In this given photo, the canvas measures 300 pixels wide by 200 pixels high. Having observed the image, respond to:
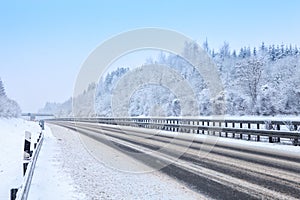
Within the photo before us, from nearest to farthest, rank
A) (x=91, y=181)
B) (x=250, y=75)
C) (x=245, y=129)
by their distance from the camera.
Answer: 1. (x=91, y=181)
2. (x=245, y=129)
3. (x=250, y=75)

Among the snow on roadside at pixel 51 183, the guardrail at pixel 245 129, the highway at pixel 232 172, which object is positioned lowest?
the snow on roadside at pixel 51 183

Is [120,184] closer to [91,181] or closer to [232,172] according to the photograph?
[91,181]

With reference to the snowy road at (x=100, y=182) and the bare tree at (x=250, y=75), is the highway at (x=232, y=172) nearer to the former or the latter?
the snowy road at (x=100, y=182)

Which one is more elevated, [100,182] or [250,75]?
[250,75]

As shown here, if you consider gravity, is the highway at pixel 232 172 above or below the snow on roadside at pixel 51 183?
above

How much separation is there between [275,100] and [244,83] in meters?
13.3

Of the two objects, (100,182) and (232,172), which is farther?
(232,172)

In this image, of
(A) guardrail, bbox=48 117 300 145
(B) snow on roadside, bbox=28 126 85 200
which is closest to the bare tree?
(A) guardrail, bbox=48 117 300 145

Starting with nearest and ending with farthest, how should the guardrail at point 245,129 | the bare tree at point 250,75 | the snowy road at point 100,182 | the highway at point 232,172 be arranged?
the highway at point 232,172 → the snowy road at point 100,182 → the guardrail at point 245,129 → the bare tree at point 250,75

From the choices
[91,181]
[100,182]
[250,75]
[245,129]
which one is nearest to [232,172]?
[100,182]

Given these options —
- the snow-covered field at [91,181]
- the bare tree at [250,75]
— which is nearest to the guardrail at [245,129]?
the snow-covered field at [91,181]

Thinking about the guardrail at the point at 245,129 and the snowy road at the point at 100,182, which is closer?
the snowy road at the point at 100,182

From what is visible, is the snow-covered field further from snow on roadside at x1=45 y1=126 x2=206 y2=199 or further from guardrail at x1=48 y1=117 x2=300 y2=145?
guardrail at x1=48 y1=117 x2=300 y2=145

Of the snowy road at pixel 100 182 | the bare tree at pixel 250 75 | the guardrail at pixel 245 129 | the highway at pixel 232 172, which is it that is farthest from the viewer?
the bare tree at pixel 250 75
